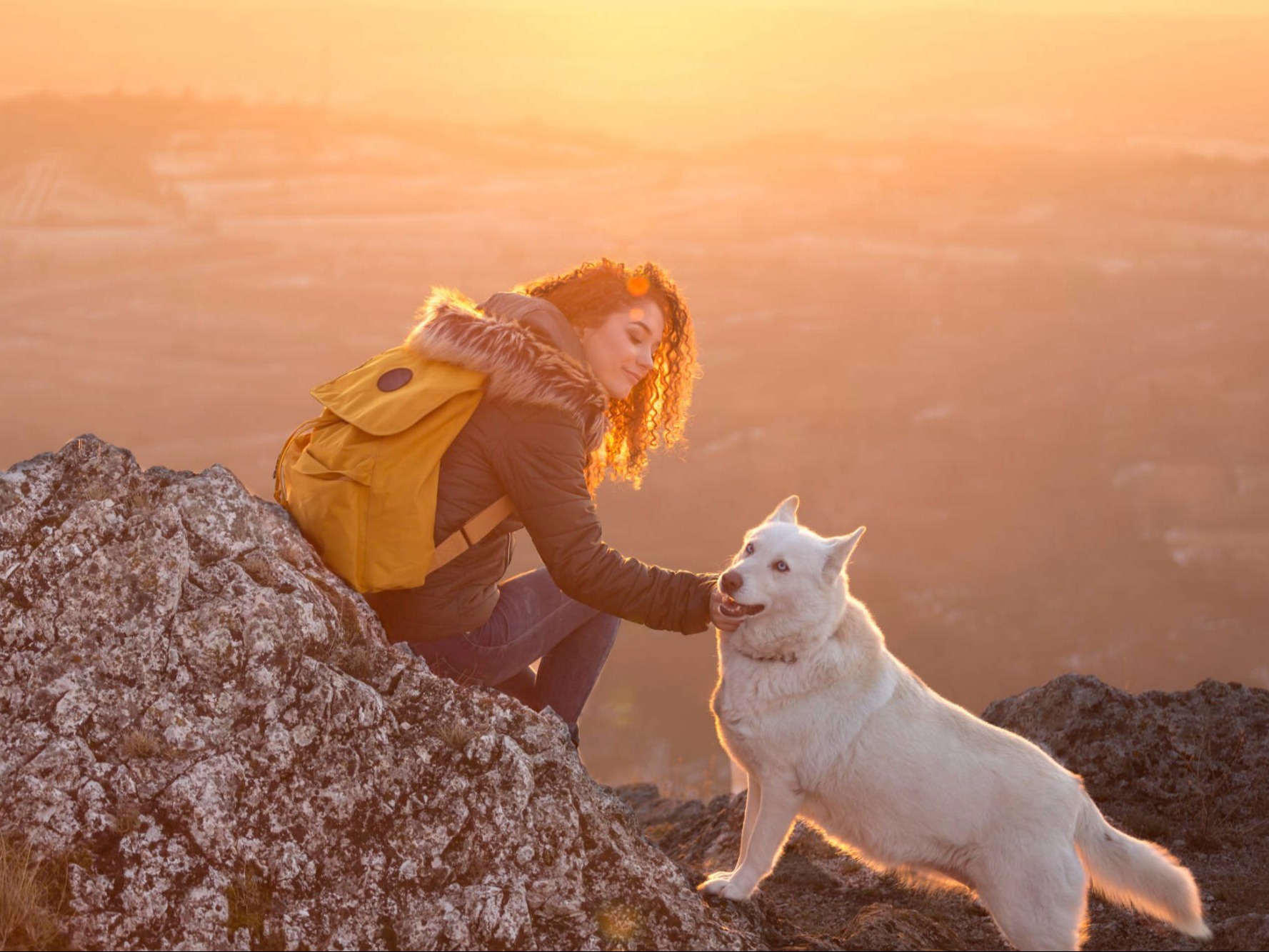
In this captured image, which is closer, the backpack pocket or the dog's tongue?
the backpack pocket

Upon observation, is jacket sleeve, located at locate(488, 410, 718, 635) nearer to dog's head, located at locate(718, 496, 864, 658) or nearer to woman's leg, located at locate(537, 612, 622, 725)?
dog's head, located at locate(718, 496, 864, 658)

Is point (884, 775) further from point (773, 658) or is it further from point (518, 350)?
point (518, 350)

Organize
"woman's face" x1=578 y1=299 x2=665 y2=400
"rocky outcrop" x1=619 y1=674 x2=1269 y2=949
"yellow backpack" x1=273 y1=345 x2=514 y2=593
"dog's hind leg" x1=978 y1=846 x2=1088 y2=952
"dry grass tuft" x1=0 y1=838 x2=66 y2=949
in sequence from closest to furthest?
"dry grass tuft" x1=0 y1=838 x2=66 y2=949
"yellow backpack" x1=273 y1=345 x2=514 y2=593
"dog's hind leg" x1=978 y1=846 x2=1088 y2=952
"woman's face" x1=578 y1=299 x2=665 y2=400
"rocky outcrop" x1=619 y1=674 x2=1269 y2=949

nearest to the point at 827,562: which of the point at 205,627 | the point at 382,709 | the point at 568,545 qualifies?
the point at 568,545

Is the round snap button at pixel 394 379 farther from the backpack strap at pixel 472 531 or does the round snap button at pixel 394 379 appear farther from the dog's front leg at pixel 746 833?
the dog's front leg at pixel 746 833

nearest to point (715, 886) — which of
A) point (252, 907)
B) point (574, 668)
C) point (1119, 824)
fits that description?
point (574, 668)

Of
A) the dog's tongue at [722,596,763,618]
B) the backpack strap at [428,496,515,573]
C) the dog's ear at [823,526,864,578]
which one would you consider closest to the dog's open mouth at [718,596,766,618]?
the dog's tongue at [722,596,763,618]

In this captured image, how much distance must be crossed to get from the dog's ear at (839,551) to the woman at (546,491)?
53cm

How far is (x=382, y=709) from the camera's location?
4.06m

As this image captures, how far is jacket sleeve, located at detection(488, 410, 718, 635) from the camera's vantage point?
4.33 meters

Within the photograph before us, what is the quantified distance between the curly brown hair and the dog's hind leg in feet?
8.43

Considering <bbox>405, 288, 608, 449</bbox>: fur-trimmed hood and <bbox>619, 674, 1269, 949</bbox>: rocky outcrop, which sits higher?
<bbox>405, 288, 608, 449</bbox>: fur-trimmed hood

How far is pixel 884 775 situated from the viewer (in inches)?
177

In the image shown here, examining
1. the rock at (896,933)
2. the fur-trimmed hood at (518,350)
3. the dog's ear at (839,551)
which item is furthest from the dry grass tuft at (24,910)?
the dog's ear at (839,551)
